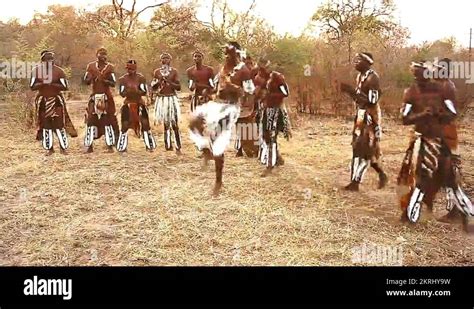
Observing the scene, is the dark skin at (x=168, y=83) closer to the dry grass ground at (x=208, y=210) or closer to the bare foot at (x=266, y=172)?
the dry grass ground at (x=208, y=210)

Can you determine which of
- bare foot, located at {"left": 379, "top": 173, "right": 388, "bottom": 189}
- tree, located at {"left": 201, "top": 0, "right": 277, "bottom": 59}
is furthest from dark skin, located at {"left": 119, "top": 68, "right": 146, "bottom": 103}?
bare foot, located at {"left": 379, "top": 173, "right": 388, "bottom": 189}

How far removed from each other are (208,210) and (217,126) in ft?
1.88

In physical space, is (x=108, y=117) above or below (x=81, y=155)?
above

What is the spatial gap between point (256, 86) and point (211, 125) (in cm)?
62

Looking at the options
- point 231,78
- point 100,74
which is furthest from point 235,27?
point 100,74

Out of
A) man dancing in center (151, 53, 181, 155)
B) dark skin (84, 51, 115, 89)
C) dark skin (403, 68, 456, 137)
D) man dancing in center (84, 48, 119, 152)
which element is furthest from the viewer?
man dancing in center (151, 53, 181, 155)

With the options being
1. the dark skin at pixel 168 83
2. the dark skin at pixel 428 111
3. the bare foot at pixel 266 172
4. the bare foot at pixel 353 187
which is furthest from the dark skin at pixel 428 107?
the dark skin at pixel 168 83

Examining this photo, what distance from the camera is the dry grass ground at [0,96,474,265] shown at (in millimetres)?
2945

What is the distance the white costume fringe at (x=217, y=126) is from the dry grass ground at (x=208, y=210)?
230 mm

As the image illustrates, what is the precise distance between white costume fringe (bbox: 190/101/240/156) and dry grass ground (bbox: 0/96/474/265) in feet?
0.75
